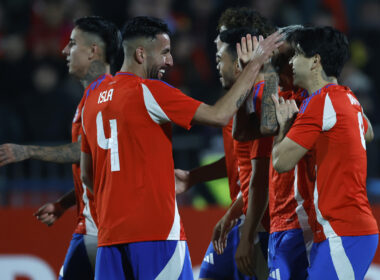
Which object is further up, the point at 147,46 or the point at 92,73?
the point at 147,46

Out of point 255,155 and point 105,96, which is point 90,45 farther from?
point 255,155

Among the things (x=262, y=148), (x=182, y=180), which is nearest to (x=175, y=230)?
(x=262, y=148)

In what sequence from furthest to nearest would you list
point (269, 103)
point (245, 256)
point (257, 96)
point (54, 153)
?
point (54, 153), point (257, 96), point (245, 256), point (269, 103)

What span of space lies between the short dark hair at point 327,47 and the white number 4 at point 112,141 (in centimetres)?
120

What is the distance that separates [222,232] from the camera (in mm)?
4727

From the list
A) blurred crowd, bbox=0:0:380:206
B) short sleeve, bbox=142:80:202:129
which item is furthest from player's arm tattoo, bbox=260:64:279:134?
blurred crowd, bbox=0:0:380:206

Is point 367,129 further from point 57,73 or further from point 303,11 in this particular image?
point 303,11

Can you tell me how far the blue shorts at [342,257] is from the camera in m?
3.79

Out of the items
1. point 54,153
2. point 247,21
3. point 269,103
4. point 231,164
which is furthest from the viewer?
point 231,164

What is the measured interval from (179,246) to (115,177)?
54 centimetres

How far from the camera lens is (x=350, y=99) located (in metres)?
3.91

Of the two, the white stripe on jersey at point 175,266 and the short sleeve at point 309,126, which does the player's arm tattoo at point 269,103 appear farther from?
the white stripe on jersey at point 175,266

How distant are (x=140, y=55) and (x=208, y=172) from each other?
1.41 metres

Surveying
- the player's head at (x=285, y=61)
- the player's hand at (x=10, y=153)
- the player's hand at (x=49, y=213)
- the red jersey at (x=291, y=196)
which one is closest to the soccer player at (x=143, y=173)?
the player's head at (x=285, y=61)
